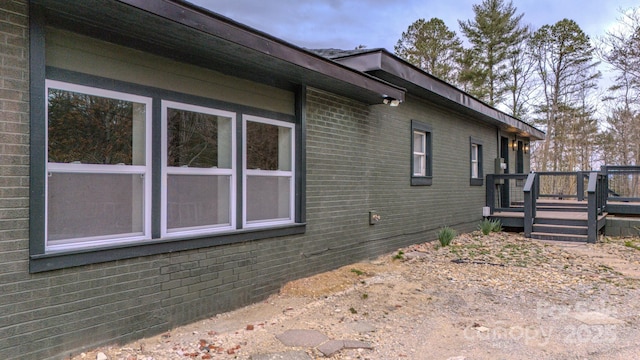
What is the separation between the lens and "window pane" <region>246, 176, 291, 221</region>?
14.7 ft

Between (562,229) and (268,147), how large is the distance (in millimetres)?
7768

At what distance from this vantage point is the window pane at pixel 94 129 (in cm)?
289

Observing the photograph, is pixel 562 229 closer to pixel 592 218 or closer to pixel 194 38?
pixel 592 218

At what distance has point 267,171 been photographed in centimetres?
464

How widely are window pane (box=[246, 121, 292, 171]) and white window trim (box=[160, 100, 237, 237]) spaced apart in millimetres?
296

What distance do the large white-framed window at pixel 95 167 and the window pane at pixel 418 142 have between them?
5870 mm

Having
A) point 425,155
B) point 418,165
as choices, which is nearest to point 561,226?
point 425,155

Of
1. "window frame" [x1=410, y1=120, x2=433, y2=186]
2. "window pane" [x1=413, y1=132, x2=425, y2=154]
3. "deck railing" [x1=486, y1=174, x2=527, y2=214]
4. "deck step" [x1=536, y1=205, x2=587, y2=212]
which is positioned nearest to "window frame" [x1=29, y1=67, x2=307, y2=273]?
"window frame" [x1=410, y1=120, x2=433, y2=186]

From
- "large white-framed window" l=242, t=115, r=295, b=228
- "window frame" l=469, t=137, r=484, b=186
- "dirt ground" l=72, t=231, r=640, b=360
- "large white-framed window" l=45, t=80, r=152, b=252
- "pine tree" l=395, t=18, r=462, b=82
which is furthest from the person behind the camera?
"pine tree" l=395, t=18, r=462, b=82

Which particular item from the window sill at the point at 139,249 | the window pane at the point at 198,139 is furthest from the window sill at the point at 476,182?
the window pane at the point at 198,139

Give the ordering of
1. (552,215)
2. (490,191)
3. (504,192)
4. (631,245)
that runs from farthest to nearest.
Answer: (504,192) < (490,191) < (552,215) < (631,245)

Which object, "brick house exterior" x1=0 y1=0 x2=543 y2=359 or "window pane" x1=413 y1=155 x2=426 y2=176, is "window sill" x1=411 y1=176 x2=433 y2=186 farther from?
"brick house exterior" x1=0 y1=0 x2=543 y2=359

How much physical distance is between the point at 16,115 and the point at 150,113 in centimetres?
100

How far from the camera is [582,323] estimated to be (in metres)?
3.71
